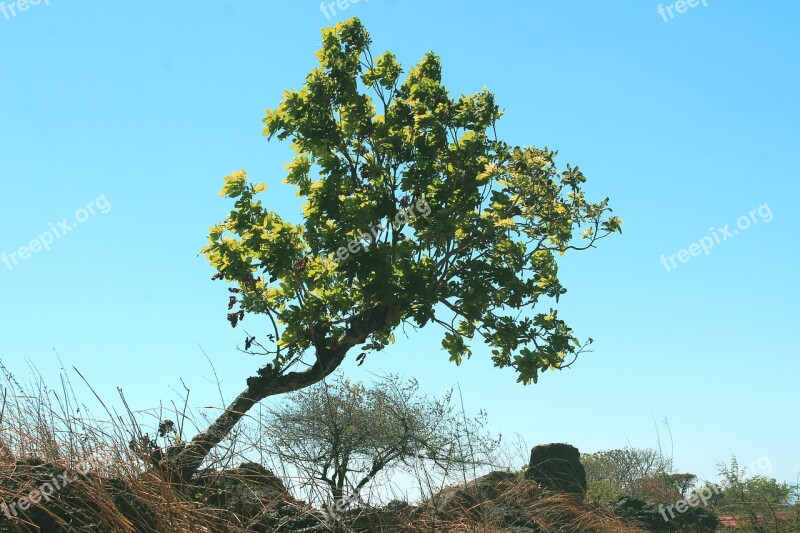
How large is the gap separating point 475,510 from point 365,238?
5806 millimetres

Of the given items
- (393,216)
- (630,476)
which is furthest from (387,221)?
(630,476)

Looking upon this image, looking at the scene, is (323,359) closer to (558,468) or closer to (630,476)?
(558,468)

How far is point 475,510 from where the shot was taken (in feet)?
29.0

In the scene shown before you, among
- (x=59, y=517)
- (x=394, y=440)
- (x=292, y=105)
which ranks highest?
(x=292, y=105)

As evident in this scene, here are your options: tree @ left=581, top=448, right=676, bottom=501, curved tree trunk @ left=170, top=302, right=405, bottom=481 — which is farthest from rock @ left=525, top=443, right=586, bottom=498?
curved tree trunk @ left=170, top=302, right=405, bottom=481

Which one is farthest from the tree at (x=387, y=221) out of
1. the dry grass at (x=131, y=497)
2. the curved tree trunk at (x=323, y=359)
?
the dry grass at (x=131, y=497)

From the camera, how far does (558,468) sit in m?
14.6

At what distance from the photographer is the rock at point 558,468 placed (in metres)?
13.9

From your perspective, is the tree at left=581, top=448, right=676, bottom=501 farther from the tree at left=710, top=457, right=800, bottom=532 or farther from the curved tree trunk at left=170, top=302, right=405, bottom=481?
the curved tree trunk at left=170, top=302, right=405, bottom=481

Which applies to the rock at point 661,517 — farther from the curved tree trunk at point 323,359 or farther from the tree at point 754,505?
the curved tree trunk at point 323,359

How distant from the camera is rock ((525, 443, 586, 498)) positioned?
13883 millimetres

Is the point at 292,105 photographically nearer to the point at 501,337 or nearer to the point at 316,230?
the point at 316,230

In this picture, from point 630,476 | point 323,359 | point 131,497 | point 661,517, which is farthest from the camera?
point 630,476

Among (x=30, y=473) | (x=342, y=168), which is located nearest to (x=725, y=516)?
(x=342, y=168)
